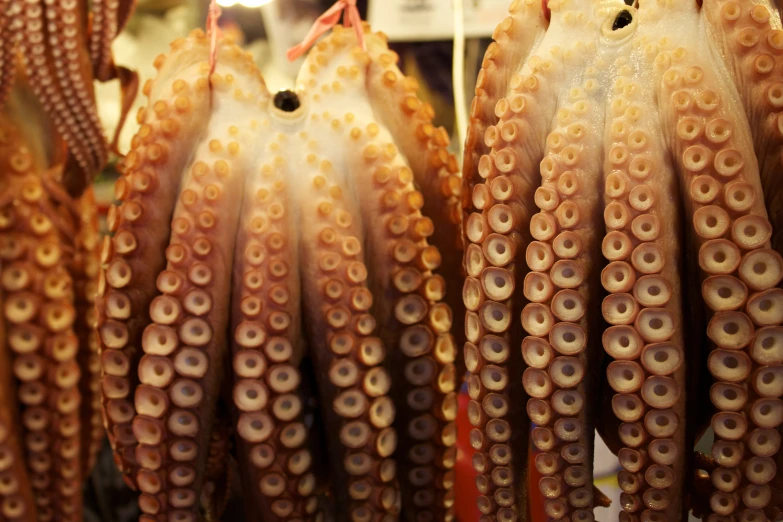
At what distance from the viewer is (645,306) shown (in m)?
0.62

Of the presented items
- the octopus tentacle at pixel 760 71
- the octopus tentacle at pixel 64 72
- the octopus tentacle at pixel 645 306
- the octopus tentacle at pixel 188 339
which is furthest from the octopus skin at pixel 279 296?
the octopus tentacle at pixel 760 71

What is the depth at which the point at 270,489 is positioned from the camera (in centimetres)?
75

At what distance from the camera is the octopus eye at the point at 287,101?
0.81m

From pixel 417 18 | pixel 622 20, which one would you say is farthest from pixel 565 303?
pixel 417 18

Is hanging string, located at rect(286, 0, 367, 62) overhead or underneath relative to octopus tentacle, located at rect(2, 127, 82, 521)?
overhead

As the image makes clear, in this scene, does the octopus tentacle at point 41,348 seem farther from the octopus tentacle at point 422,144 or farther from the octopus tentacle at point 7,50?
the octopus tentacle at point 422,144

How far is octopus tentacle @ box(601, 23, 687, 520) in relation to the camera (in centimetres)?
62

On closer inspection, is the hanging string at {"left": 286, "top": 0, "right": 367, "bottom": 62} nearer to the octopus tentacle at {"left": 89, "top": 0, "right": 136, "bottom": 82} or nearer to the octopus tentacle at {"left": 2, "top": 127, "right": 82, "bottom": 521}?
the octopus tentacle at {"left": 89, "top": 0, "right": 136, "bottom": 82}

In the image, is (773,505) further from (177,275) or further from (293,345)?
(177,275)

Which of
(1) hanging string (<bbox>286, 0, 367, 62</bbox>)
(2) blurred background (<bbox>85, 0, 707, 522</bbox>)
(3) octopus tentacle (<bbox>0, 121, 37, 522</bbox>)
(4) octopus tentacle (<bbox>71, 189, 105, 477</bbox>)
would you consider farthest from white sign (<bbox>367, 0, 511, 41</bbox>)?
(3) octopus tentacle (<bbox>0, 121, 37, 522</bbox>)

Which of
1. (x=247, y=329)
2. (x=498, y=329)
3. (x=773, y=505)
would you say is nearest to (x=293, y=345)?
(x=247, y=329)

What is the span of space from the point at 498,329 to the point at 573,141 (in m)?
0.19

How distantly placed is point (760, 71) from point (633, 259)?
0.64ft

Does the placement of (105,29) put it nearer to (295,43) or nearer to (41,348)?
(41,348)
